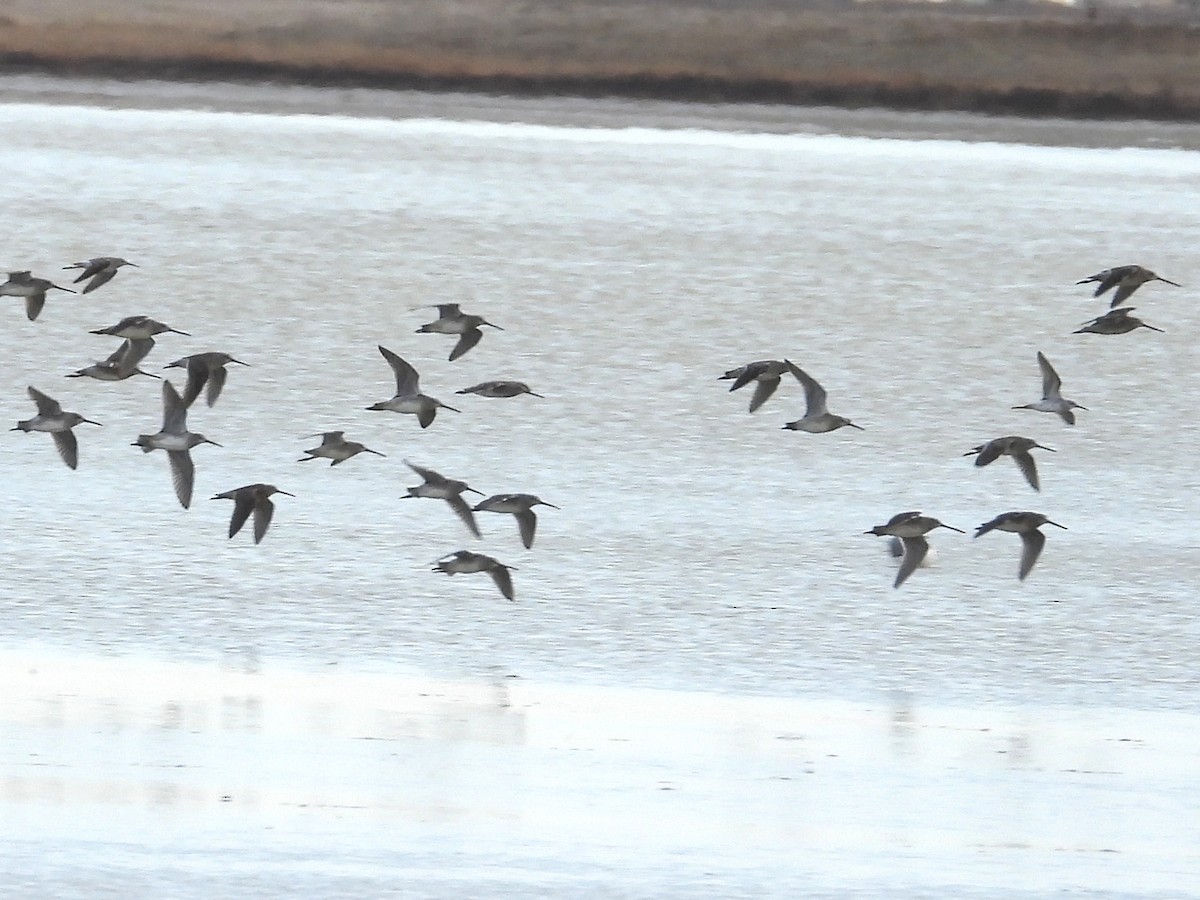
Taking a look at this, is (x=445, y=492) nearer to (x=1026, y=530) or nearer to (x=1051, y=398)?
(x=1026, y=530)

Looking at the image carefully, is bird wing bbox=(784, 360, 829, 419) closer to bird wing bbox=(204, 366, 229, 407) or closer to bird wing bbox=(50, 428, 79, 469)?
bird wing bbox=(204, 366, 229, 407)

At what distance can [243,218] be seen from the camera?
18.8m

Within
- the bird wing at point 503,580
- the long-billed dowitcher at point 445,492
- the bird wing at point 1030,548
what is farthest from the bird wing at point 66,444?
the bird wing at point 1030,548

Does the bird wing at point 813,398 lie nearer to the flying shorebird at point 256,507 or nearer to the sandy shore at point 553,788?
the flying shorebird at point 256,507

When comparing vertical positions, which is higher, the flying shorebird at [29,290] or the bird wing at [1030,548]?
the flying shorebird at [29,290]

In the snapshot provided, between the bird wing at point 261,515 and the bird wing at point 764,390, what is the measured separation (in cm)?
218

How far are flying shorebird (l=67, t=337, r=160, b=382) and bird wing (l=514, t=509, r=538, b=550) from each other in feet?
6.37

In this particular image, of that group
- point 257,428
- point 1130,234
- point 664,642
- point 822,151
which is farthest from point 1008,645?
point 822,151

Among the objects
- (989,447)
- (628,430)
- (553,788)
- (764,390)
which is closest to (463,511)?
A: (764,390)

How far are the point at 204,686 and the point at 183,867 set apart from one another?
1442 millimetres

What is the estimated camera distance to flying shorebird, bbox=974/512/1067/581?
8602mm

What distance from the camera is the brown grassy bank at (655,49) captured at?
2703 cm

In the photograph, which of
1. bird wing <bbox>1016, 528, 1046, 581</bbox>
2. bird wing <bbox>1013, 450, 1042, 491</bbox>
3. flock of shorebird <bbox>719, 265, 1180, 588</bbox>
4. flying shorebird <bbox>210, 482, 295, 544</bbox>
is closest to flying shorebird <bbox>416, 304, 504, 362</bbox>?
flock of shorebird <bbox>719, 265, 1180, 588</bbox>

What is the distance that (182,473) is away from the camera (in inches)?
349
